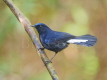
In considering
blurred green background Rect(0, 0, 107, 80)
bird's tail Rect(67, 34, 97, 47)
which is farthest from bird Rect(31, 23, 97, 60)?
blurred green background Rect(0, 0, 107, 80)

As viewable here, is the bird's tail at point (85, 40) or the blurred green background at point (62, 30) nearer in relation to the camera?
the bird's tail at point (85, 40)

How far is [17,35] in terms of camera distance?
15.4ft

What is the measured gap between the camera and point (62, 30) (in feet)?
13.2

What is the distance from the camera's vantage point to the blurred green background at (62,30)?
351cm

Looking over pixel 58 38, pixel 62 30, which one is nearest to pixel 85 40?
pixel 58 38

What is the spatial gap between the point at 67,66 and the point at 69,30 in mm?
1620

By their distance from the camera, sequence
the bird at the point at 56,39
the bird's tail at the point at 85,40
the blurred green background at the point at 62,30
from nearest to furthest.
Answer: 1. the bird's tail at the point at 85,40
2. the bird at the point at 56,39
3. the blurred green background at the point at 62,30

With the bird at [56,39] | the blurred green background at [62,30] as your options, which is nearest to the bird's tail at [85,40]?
the bird at [56,39]

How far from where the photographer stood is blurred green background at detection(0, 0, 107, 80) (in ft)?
11.5

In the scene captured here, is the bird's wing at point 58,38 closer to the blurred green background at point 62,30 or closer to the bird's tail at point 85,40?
the bird's tail at point 85,40

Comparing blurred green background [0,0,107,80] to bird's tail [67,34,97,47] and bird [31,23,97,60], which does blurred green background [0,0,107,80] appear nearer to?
bird [31,23,97,60]

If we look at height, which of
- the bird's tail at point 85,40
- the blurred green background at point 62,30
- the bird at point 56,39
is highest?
the blurred green background at point 62,30

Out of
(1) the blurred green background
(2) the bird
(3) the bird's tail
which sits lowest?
(3) the bird's tail

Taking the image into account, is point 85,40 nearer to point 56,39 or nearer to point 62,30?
point 56,39
